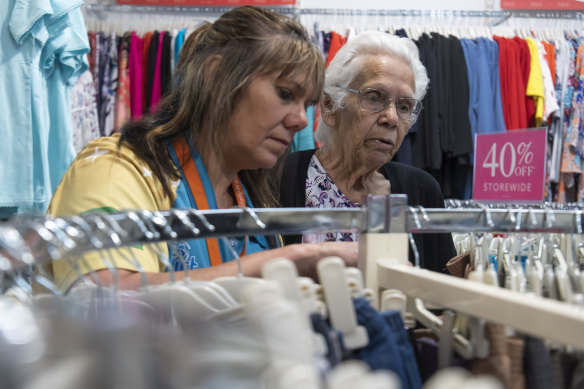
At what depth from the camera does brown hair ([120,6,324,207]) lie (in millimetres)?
1123

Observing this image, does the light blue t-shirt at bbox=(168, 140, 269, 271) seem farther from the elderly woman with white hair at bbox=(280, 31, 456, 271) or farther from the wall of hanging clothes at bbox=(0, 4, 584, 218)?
the wall of hanging clothes at bbox=(0, 4, 584, 218)

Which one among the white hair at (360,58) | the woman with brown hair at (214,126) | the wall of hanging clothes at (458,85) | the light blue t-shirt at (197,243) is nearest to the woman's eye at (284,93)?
the woman with brown hair at (214,126)

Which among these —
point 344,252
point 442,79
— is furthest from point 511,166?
point 442,79

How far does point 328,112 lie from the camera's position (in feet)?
5.80

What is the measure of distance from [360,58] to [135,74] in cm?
164

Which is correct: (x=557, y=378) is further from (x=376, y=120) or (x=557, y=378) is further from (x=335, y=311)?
(x=376, y=120)

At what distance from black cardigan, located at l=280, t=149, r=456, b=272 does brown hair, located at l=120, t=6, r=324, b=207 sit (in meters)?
0.47

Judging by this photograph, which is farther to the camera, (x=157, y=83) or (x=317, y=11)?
(x=317, y=11)

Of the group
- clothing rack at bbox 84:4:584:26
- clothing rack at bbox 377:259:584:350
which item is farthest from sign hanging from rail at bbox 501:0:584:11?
clothing rack at bbox 377:259:584:350

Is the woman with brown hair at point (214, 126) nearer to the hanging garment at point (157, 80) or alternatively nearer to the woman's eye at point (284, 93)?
the woman's eye at point (284, 93)

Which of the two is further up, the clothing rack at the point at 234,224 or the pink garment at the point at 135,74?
the pink garment at the point at 135,74

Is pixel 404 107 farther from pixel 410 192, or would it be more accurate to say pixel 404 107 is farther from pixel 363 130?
pixel 410 192

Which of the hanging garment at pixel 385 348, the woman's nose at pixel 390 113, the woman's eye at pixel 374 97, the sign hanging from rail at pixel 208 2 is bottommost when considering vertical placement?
the hanging garment at pixel 385 348

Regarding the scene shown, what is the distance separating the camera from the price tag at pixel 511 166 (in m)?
1.44
